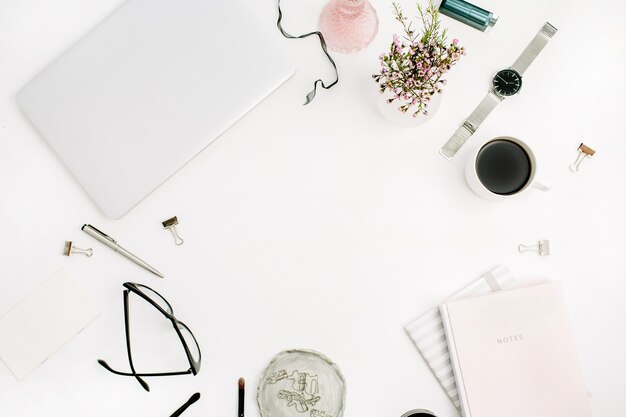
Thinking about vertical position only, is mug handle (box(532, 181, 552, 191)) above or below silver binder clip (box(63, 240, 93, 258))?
below

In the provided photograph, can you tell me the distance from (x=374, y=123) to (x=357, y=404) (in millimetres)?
525

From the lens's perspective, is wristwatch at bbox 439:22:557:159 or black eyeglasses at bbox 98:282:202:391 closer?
black eyeglasses at bbox 98:282:202:391

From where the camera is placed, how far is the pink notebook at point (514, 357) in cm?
85

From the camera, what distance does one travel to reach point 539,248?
898mm

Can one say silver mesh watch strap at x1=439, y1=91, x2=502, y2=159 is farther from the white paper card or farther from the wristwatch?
the white paper card

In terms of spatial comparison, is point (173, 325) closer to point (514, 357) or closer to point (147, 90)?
point (147, 90)

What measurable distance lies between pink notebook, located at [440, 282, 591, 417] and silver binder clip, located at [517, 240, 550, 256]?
0.07 m

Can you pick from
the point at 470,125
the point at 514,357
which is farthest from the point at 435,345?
the point at 470,125

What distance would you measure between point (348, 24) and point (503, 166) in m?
0.38

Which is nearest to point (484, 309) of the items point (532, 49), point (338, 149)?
point (338, 149)

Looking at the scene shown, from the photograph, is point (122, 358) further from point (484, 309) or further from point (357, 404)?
point (484, 309)

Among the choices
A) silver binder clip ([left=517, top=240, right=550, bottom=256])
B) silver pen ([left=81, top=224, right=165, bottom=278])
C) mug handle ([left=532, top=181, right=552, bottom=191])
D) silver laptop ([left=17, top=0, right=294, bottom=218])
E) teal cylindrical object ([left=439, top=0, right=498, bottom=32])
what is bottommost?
silver binder clip ([left=517, top=240, right=550, bottom=256])

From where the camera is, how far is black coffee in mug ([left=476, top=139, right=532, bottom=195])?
0.85m

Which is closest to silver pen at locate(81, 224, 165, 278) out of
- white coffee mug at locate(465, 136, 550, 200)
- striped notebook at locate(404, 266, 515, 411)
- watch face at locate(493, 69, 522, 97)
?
striped notebook at locate(404, 266, 515, 411)
